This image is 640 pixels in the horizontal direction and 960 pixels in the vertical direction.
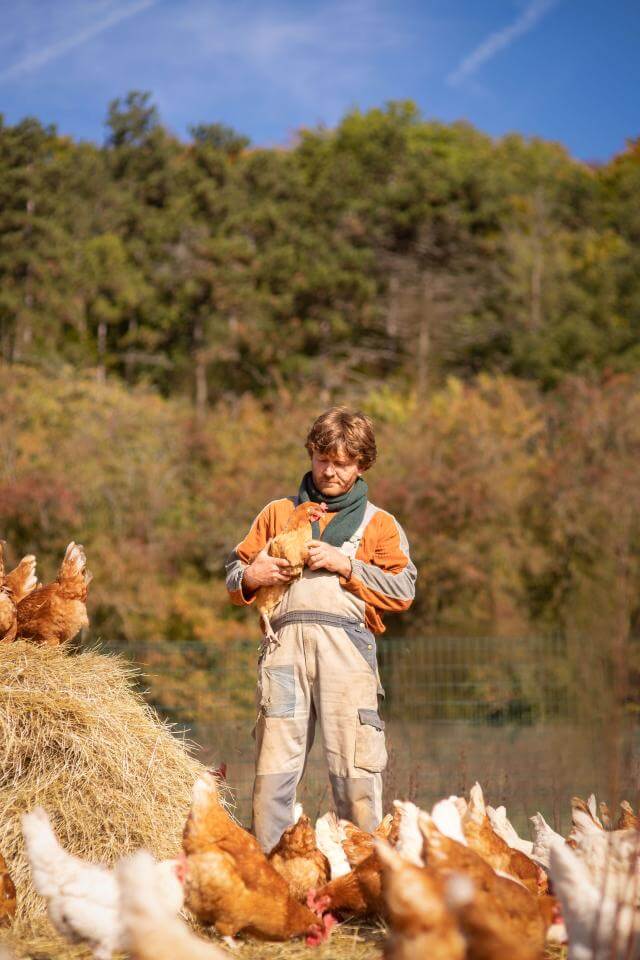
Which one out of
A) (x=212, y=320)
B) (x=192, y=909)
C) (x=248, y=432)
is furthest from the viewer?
(x=212, y=320)

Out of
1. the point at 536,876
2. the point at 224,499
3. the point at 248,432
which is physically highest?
the point at 248,432

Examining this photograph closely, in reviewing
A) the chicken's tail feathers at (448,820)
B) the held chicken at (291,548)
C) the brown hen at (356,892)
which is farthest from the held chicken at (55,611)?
the chicken's tail feathers at (448,820)

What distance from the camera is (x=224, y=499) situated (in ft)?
59.7

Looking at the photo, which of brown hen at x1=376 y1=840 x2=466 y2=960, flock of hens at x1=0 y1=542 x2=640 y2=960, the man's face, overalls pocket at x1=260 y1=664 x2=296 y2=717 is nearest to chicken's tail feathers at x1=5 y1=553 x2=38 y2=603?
flock of hens at x1=0 y1=542 x2=640 y2=960

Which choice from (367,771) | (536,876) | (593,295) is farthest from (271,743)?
(593,295)

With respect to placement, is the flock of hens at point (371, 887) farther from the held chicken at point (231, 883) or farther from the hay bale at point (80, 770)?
the hay bale at point (80, 770)

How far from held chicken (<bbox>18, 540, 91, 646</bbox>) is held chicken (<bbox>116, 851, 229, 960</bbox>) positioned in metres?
2.46

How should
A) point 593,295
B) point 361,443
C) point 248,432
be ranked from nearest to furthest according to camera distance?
1. point 361,443
2. point 248,432
3. point 593,295

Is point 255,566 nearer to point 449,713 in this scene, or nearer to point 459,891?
point 459,891

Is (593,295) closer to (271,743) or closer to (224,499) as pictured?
(224,499)

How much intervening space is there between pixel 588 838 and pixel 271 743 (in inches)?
54.0

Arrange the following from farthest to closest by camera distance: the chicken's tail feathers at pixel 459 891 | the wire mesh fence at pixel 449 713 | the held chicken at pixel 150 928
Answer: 1. the wire mesh fence at pixel 449 713
2. the held chicken at pixel 150 928
3. the chicken's tail feathers at pixel 459 891

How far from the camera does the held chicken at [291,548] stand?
4.53m

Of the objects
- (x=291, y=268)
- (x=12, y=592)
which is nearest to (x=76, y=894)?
(x=12, y=592)
